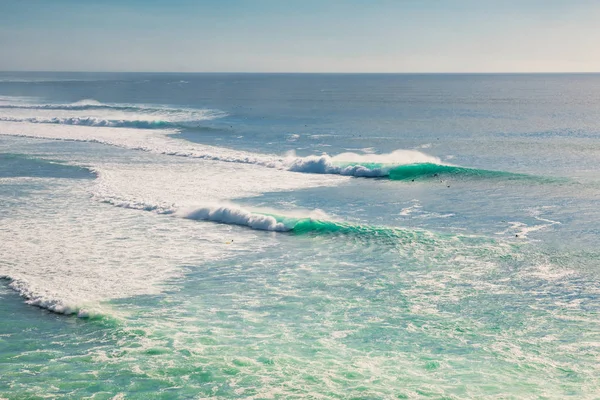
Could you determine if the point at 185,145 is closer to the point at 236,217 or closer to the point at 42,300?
the point at 236,217

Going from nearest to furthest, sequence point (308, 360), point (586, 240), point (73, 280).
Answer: point (308, 360)
point (73, 280)
point (586, 240)

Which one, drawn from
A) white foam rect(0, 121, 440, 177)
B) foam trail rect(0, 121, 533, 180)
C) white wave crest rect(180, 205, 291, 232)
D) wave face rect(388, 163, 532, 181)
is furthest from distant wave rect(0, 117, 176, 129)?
white wave crest rect(180, 205, 291, 232)

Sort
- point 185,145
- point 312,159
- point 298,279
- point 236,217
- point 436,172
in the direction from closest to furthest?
point 298,279 → point 236,217 → point 436,172 → point 312,159 → point 185,145

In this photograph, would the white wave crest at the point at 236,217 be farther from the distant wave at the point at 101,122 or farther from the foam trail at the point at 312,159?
the distant wave at the point at 101,122

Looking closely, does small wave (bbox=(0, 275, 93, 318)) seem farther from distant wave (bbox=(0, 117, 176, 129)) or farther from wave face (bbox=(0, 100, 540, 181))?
distant wave (bbox=(0, 117, 176, 129))

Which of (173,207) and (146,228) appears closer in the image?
(146,228)

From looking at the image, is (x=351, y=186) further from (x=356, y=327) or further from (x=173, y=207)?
(x=356, y=327)

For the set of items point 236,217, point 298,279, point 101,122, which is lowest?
point 298,279

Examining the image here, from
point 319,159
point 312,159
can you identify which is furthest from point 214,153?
point 319,159

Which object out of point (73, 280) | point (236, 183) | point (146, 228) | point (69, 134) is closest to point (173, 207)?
point (146, 228)

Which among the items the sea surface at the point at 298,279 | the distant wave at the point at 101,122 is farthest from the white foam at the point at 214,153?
the distant wave at the point at 101,122
